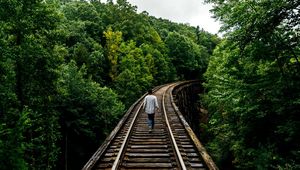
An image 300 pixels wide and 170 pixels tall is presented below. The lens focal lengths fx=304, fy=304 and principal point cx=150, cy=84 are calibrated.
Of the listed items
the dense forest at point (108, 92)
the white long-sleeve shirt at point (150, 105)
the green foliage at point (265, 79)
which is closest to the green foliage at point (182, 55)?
the dense forest at point (108, 92)

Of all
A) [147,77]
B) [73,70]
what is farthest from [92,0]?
[73,70]

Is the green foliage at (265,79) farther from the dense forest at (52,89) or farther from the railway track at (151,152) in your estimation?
the dense forest at (52,89)

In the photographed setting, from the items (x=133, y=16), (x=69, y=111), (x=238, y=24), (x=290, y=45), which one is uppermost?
(x=133, y=16)

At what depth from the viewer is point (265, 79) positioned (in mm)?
10344

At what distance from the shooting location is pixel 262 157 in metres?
9.55

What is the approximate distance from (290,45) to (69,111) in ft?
42.0

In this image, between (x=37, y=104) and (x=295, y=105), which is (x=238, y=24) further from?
(x=37, y=104)

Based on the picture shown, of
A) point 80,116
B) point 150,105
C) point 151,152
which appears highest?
point 150,105

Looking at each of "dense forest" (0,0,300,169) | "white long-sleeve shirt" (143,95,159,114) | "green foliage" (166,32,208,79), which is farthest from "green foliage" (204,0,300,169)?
"green foliage" (166,32,208,79)

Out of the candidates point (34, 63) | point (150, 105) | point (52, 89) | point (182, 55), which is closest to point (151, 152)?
point (150, 105)

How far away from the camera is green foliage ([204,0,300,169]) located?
8531mm

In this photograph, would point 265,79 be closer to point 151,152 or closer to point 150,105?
point 150,105

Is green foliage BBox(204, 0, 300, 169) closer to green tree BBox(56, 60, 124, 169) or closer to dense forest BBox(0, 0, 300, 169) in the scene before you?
dense forest BBox(0, 0, 300, 169)

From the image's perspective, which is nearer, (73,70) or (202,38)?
(73,70)
